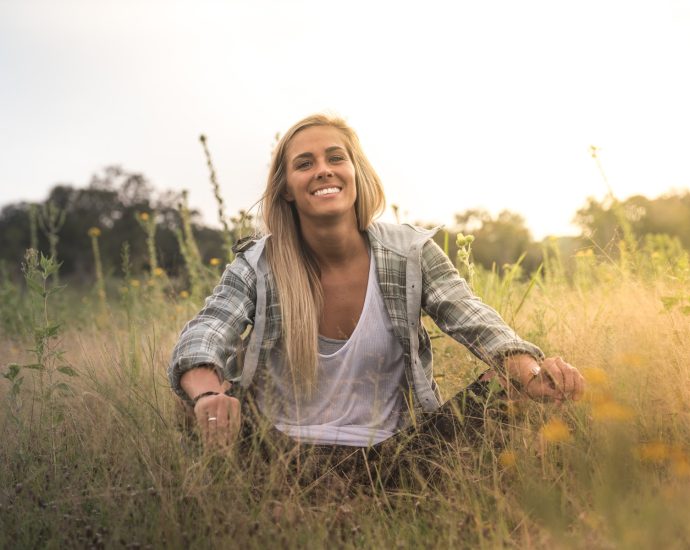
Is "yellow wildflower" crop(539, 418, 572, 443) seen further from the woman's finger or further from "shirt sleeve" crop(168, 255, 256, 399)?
"shirt sleeve" crop(168, 255, 256, 399)

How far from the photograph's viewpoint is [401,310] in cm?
258

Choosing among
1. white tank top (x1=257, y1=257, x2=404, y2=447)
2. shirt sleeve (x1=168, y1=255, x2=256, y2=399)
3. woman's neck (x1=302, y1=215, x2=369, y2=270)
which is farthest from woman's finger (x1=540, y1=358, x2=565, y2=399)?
shirt sleeve (x1=168, y1=255, x2=256, y2=399)

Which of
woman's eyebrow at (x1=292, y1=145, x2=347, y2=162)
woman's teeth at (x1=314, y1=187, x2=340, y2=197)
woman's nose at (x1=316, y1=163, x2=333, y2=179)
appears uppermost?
woman's eyebrow at (x1=292, y1=145, x2=347, y2=162)

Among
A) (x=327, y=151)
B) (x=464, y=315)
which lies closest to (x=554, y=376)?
(x=464, y=315)

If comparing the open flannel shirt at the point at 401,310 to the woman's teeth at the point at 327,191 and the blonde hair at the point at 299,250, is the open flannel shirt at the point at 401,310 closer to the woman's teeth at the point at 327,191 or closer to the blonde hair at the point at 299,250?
the blonde hair at the point at 299,250

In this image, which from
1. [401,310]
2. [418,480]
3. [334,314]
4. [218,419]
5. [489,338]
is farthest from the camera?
[334,314]

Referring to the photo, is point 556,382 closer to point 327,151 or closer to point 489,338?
point 489,338

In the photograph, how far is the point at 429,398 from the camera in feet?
8.27

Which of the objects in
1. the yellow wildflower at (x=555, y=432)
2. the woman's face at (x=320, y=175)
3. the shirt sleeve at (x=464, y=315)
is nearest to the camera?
the yellow wildflower at (x=555, y=432)

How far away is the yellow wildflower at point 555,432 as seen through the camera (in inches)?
79.7

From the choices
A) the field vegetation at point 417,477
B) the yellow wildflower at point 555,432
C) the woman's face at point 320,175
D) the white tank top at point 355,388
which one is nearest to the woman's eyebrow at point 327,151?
the woman's face at point 320,175

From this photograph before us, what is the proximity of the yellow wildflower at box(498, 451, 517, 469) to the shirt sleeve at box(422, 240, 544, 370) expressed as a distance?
0.32 meters

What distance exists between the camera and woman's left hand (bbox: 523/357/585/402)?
2.07 metres

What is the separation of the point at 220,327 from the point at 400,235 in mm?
838
